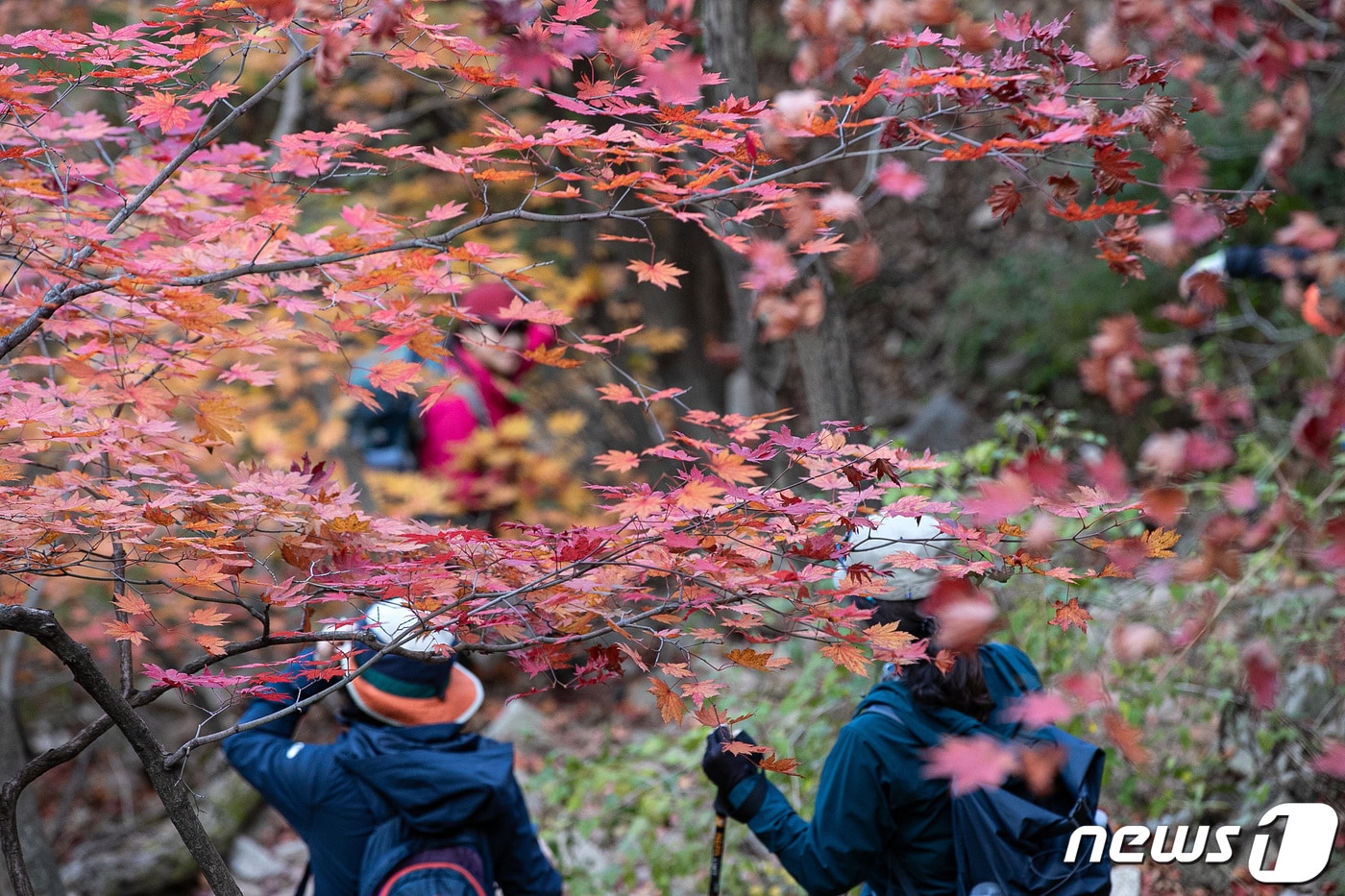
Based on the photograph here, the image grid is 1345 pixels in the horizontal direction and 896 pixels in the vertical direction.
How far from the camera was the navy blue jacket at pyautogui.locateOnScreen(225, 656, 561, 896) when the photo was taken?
8.43ft

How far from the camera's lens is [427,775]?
256 cm

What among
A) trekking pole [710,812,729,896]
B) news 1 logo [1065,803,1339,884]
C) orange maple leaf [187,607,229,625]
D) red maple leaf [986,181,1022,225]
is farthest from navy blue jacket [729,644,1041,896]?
orange maple leaf [187,607,229,625]

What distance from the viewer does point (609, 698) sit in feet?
25.1

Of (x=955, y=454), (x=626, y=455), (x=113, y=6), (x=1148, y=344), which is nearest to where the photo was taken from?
(x=626, y=455)

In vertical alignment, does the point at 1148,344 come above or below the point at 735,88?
below

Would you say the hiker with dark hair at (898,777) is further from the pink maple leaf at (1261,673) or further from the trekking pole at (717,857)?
the pink maple leaf at (1261,673)

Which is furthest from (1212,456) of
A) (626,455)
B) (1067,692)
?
(626,455)

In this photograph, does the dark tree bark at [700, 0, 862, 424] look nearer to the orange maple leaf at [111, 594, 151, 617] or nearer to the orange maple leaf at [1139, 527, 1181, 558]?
the orange maple leaf at [1139, 527, 1181, 558]

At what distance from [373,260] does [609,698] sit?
5680 millimetres

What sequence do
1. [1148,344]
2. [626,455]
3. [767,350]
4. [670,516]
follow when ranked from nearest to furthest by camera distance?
[670,516], [626,455], [1148,344], [767,350]

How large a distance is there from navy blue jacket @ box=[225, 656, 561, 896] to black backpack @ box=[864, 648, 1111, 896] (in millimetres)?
1066

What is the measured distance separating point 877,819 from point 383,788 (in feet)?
4.15

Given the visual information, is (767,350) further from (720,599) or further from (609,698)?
(720,599)

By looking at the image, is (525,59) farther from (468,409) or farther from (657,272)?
(468,409)
